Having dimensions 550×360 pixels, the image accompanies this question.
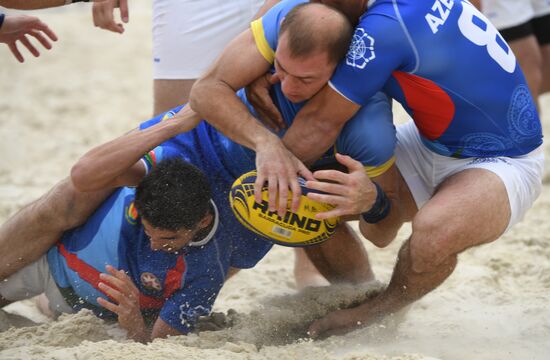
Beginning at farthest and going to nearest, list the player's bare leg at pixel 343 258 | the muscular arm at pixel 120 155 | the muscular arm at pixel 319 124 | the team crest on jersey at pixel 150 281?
1. the player's bare leg at pixel 343 258
2. the team crest on jersey at pixel 150 281
3. the muscular arm at pixel 120 155
4. the muscular arm at pixel 319 124

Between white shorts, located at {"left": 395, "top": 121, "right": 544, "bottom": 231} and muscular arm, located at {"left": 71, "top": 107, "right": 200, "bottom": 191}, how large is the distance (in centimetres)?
111

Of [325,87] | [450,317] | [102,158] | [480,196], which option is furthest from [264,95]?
[450,317]

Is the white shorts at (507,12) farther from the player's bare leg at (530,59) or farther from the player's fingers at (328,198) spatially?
the player's fingers at (328,198)

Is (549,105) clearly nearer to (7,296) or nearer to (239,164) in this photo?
(239,164)

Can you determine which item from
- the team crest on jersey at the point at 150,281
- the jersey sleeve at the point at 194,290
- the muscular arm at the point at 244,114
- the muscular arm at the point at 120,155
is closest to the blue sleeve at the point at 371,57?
the muscular arm at the point at 244,114

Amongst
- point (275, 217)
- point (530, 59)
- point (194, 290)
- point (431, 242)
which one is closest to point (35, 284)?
point (194, 290)

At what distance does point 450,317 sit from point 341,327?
646mm

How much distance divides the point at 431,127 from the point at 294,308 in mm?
1181

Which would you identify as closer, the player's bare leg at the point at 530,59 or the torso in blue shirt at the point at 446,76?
the torso in blue shirt at the point at 446,76

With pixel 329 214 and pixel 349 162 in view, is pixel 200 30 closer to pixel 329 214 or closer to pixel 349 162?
pixel 349 162

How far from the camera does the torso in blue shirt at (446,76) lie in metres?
3.86

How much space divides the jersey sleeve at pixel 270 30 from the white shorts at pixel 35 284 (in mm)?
1559

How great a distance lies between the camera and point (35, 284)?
4586mm

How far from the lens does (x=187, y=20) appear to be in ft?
16.4
